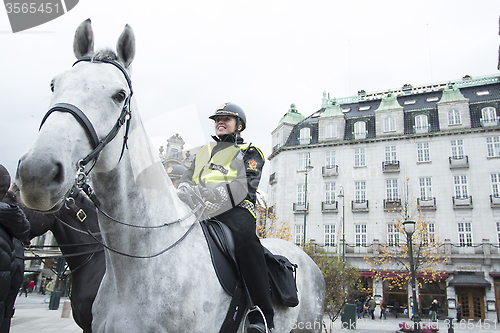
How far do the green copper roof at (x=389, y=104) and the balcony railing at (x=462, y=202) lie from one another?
12.8 metres

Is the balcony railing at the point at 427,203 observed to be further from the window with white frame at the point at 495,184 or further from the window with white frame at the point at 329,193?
the window with white frame at the point at 329,193

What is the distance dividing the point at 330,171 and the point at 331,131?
5719 millimetres

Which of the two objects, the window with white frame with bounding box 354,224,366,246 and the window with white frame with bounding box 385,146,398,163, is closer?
the window with white frame with bounding box 354,224,366,246

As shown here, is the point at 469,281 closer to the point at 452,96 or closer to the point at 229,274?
the point at 452,96

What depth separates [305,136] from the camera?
46719 millimetres

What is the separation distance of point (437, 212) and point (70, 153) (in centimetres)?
4170

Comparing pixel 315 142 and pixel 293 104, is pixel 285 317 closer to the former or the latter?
pixel 315 142

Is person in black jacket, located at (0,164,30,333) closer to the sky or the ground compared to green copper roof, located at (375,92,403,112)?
closer to the ground

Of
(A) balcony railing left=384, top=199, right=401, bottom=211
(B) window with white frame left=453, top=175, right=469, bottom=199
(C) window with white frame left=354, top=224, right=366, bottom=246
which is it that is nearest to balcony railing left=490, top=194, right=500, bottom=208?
(B) window with white frame left=453, top=175, right=469, bottom=199

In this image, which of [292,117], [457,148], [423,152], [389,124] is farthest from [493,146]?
[292,117]

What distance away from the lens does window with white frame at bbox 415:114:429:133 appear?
133 feet

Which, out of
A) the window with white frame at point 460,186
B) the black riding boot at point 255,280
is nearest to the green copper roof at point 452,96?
the window with white frame at point 460,186

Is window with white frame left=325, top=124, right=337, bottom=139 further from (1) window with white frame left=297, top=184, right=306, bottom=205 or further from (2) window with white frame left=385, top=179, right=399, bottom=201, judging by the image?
(2) window with white frame left=385, top=179, right=399, bottom=201

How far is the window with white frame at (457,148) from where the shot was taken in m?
38.3
